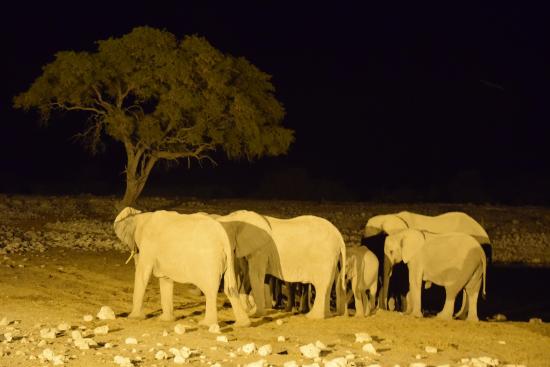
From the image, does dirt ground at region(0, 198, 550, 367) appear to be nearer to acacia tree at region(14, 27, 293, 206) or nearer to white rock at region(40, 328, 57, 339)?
white rock at region(40, 328, 57, 339)

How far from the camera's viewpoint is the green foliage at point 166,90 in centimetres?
2528

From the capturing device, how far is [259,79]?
27.5m

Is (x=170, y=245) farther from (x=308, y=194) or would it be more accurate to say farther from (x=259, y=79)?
(x=308, y=194)

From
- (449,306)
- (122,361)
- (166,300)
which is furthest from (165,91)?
(122,361)

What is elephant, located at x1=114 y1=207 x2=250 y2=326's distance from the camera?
11.4 m

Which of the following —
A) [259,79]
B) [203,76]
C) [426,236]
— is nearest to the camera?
[426,236]

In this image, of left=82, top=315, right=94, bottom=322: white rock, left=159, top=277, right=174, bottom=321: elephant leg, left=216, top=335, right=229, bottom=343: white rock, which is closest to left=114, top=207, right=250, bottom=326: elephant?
left=159, top=277, right=174, bottom=321: elephant leg

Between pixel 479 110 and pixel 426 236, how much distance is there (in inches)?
1976

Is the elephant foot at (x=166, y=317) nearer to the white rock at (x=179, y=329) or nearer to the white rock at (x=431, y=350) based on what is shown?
the white rock at (x=179, y=329)

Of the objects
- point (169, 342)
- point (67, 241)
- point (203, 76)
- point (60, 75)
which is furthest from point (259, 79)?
point (169, 342)

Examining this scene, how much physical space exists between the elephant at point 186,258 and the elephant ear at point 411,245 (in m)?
3.60

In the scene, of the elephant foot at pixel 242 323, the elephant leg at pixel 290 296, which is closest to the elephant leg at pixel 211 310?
the elephant foot at pixel 242 323

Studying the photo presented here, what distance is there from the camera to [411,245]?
46.6ft

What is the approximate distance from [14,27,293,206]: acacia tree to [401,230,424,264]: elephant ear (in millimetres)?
11879
